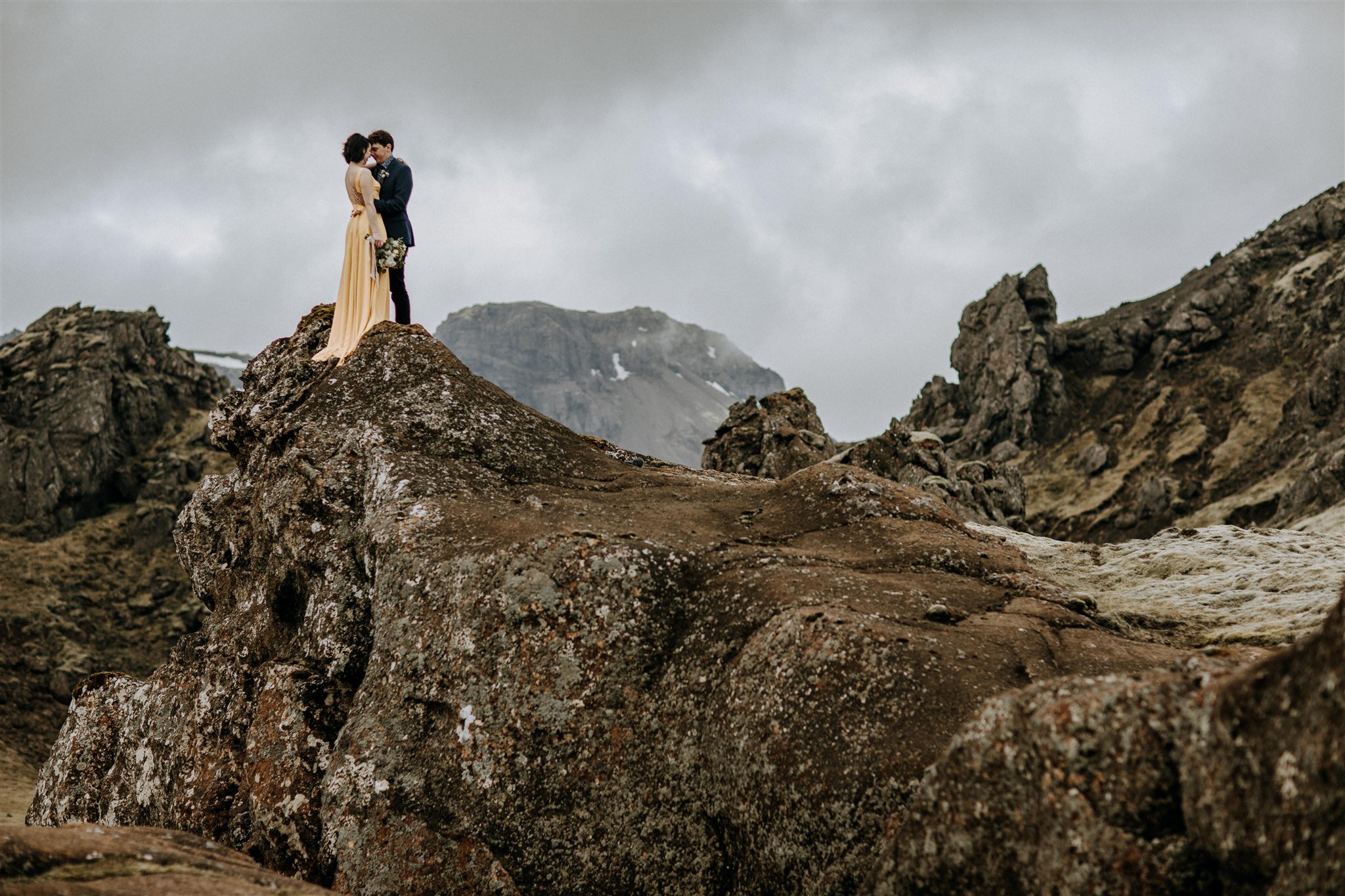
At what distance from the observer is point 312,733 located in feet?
44.2

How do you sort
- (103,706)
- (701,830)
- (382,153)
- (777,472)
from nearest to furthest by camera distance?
(701,830) → (103,706) → (382,153) → (777,472)

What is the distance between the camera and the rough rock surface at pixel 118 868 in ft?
25.6

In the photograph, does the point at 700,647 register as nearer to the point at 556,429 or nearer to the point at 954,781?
the point at 954,781

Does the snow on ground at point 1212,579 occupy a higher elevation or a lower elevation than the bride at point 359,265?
lower

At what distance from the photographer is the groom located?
20969mm

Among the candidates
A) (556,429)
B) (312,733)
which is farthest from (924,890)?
(556,429)

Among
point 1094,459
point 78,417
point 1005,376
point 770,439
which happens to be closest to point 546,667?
point 770,439

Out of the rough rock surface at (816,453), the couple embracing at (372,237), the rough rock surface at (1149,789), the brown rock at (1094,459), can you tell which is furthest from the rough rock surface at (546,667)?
the brown rock at (1094,459)

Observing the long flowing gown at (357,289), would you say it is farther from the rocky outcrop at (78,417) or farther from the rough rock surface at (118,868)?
the rocky outcrop at (78,417)

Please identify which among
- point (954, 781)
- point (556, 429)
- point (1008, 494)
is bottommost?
point (954, 781)

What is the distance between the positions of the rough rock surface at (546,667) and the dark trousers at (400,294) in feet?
11.8

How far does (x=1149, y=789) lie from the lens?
7.20 m

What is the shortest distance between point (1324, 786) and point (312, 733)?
40.4ft

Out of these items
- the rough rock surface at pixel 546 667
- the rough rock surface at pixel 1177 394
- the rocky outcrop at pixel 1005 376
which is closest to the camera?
the rough rock surface at pixel 546 667
